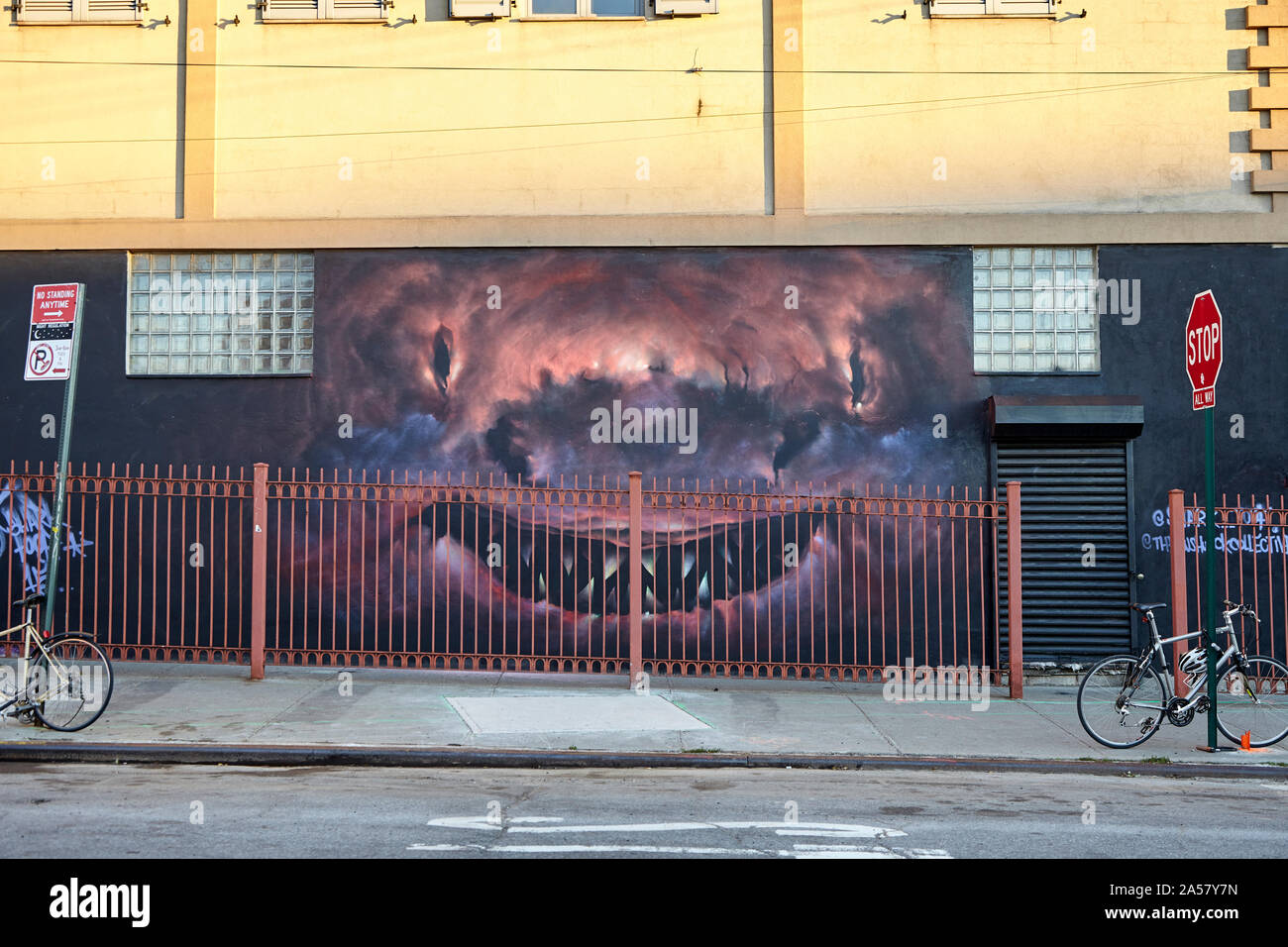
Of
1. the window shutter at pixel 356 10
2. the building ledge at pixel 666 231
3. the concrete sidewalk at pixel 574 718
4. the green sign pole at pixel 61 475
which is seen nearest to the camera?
the concrete sidewalk at pixel 574 718

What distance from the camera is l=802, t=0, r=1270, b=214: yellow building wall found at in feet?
47.5

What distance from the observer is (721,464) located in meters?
14.5

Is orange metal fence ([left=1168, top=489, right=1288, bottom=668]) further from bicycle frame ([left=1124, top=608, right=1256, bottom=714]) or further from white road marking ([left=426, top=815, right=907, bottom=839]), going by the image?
white road marking ([left=426, top=815, right=907, bottom=839])

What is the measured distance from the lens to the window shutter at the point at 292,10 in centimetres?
1461

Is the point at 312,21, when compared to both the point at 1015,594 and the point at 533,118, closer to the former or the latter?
the point at 533,118

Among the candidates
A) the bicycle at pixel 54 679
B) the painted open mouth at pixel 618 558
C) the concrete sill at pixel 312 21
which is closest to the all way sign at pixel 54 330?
the bicycle at pixel 54 679

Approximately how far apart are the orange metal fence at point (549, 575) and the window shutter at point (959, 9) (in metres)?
5.63

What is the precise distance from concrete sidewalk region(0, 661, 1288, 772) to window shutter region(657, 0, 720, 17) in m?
7.68

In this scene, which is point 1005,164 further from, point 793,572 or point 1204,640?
point 1204,640

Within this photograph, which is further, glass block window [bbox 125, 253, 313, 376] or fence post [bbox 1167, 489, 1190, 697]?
glass block window [bbox 125, 253, 313, 376]

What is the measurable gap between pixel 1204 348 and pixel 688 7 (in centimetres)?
744

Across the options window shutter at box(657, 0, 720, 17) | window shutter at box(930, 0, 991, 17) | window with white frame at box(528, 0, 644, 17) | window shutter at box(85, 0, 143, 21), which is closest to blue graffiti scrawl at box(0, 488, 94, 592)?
window shutter at box(85, 0, 143, 21)

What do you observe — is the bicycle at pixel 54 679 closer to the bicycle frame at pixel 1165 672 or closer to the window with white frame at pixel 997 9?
the bicycle frame at pixel 1165 672
